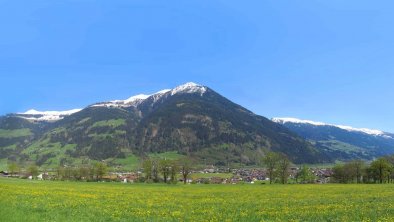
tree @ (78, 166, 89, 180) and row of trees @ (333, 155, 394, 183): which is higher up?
row of trees @ (333, 155, 394, 183)

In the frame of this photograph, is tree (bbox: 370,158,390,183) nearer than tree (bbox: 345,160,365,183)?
Yes

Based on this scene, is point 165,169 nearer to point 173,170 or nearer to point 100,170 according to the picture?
point 173,170

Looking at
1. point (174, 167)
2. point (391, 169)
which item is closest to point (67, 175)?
point (174, 167)

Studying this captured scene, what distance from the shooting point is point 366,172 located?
154 meters

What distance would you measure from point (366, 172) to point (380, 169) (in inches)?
286

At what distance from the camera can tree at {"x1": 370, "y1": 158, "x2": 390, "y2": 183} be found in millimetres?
146750

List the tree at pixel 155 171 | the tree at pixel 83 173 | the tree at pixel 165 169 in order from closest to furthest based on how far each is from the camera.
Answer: the tree at pixel 165 169
the tree at pixel 155 171
the tree at pixel 83 173

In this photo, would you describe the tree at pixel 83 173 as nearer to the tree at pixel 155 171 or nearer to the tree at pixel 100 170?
the tree at pixel 100 170

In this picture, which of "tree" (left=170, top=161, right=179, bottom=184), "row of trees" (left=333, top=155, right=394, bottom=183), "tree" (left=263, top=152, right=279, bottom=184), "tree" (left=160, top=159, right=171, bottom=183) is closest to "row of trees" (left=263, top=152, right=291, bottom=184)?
"tree" (left=263, top=152, right=279, bottom=184)

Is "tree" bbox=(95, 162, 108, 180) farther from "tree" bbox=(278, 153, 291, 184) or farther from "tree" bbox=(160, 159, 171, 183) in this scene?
"tree" bbox=(278, 153, 291, 184)

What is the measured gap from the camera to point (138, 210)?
114ft

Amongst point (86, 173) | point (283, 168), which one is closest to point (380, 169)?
point (283, 168)

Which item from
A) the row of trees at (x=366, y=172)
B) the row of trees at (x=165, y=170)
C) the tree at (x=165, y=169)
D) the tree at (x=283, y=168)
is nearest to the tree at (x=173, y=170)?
the row of trees at (x=165, y=170)

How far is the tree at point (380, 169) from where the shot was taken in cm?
14675
